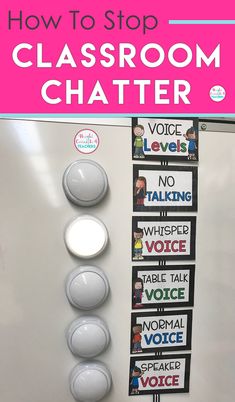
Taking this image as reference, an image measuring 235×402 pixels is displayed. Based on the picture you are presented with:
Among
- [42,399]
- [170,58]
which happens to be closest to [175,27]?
[170,58]

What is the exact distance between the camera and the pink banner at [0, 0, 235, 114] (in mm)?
608

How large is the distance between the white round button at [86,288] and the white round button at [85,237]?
3 centimetres

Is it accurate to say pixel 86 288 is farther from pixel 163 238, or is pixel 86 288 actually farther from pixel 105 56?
pixel 105 56

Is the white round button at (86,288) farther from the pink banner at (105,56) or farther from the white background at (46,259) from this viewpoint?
the pink banner at (105,56)

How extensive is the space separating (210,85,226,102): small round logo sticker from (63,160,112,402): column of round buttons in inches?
10.4

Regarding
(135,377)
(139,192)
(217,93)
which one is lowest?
(135,377)

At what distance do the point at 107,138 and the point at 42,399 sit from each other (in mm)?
473

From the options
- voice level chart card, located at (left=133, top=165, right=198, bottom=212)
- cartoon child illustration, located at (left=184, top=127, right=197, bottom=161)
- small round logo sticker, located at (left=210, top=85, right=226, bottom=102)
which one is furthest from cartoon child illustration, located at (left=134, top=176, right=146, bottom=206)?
small round logo sticker, located at (left=210, top=85, right=226, bottom=102)

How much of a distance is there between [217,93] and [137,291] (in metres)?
0.40

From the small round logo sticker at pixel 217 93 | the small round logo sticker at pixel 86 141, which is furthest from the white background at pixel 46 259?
the small round logo sticker at pixel 217 93

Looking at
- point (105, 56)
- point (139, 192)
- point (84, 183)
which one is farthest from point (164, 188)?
point (105, 56)

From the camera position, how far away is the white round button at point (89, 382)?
0.57 metres

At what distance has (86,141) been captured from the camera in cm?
60

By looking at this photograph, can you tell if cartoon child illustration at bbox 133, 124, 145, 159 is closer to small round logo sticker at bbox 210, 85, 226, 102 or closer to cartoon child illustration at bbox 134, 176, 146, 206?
cartoon child illustration at bbox 134, 176, 146, 206
